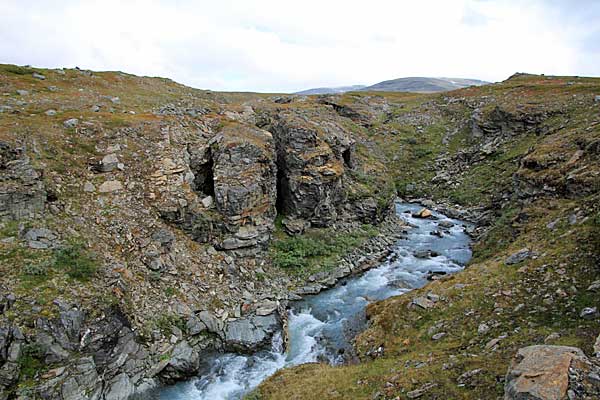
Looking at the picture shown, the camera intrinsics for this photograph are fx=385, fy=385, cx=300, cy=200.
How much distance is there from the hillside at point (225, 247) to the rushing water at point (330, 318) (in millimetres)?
955

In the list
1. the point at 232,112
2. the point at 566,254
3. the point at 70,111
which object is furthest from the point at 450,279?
the point at 70,111

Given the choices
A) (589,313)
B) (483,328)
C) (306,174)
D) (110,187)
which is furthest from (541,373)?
(306,174)

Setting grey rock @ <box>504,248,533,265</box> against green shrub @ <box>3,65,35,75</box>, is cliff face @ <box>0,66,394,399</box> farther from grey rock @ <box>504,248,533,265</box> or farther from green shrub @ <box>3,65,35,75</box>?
grey rock @ <box>504,248,533,265</box>

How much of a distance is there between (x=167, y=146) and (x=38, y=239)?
12487 millimetres

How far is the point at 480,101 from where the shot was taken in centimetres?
7000

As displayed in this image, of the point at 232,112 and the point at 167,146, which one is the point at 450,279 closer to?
the point at 167,146

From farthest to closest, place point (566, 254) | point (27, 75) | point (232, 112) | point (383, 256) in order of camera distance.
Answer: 1. point (232, 112)
2. point (27, 75)
3. point (383, 256)
4. point (566, 254)

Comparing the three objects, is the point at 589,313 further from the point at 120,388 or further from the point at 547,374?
the point at 120,388

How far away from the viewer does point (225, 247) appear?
28703 mm

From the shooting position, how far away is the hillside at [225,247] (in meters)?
16.1

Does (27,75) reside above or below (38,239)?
above

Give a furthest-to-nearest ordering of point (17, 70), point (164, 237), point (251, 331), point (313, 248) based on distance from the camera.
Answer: point (17, 70)
point (313, 248)
point (164, 237)
point (251, 331)

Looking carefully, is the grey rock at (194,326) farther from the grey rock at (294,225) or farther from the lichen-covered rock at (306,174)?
the lichen-covered rock at (306,174)

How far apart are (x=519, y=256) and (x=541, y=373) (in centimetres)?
1299
